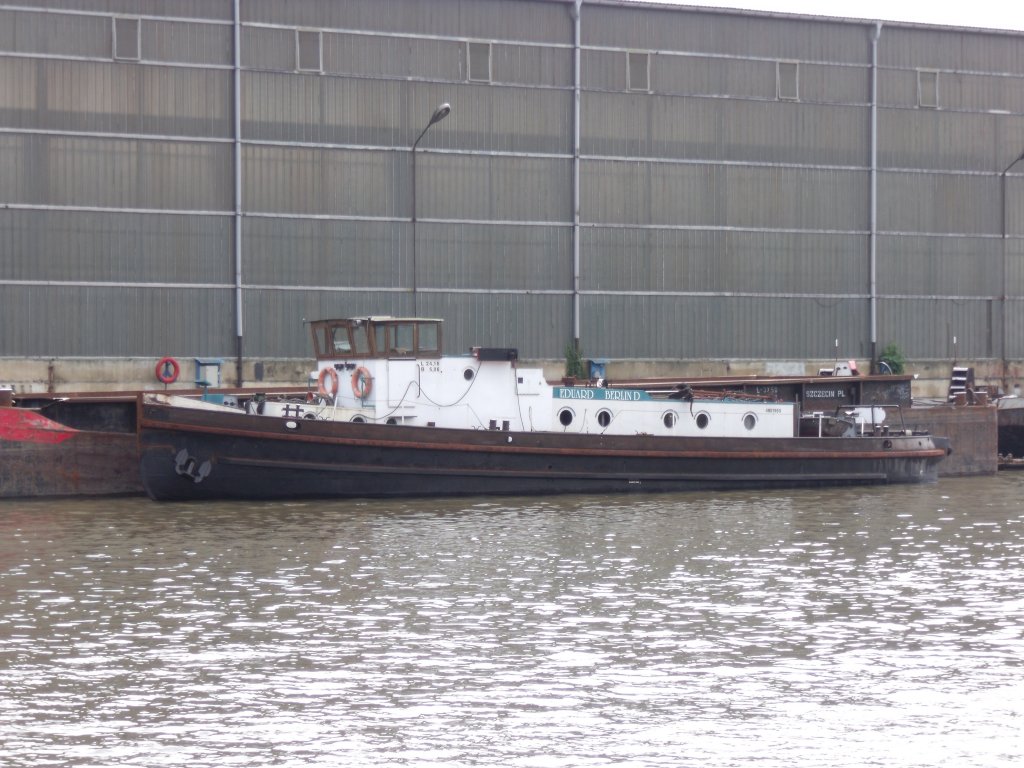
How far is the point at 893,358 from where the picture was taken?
39.3 meters

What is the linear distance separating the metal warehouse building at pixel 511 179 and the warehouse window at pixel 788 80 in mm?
54

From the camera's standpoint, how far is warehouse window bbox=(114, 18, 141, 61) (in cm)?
3403

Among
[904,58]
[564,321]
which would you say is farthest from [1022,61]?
[564,321]

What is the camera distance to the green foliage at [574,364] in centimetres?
3656

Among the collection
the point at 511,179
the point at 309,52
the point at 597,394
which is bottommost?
the point at 597,394

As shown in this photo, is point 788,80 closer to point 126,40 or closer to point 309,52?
point 309,52

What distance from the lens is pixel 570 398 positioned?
27.5m

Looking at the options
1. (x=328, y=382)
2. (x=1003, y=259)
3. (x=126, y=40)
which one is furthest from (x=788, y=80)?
(x=328, y=382)

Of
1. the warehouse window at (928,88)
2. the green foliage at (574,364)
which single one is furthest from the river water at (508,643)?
the warehouse window at (928,88)

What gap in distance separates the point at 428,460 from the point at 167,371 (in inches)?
401

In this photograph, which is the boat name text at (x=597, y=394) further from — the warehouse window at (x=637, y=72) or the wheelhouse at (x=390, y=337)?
the warehouse window at (x=637, y=72)

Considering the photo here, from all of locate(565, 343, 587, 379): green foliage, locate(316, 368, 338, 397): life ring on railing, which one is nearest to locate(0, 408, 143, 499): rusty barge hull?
locate(316, 368, 338, 397): life ring on railing

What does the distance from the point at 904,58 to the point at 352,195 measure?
16.1 m

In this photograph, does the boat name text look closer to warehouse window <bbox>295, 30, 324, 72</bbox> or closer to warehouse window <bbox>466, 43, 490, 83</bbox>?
warehouse window <bbox>466, 43, 490, 83</bbox>
